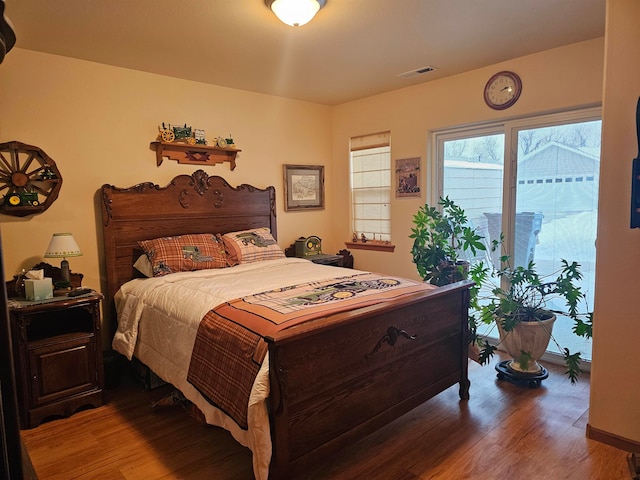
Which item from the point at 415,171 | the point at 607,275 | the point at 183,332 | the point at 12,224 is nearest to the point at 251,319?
the point at 183,332

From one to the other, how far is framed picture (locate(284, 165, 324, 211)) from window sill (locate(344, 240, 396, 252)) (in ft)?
1.83

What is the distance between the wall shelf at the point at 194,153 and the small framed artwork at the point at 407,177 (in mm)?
1591

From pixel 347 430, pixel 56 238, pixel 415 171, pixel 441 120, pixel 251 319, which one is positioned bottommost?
pixel 347 430

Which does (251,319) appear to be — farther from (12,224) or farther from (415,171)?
(415,171)

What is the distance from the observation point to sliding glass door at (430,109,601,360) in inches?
121

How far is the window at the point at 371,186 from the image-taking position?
4316 millimetres

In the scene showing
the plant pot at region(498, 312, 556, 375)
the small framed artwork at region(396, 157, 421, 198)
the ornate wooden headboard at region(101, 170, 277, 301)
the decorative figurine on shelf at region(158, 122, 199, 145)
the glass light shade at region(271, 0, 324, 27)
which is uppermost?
the glass light shade at region(271, 0, 324, 27)

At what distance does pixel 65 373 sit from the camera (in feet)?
8.63

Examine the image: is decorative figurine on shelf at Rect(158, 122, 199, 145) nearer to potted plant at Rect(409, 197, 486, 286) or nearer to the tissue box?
the tissue box

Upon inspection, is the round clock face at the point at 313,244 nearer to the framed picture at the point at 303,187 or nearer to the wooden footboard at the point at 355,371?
the framed picture at the point at 303,187

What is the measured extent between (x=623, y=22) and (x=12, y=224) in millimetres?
3771

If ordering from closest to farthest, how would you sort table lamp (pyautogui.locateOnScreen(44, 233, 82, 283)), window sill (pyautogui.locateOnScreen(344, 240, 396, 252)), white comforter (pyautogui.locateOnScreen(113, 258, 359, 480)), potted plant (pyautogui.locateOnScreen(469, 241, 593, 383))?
white comforter (pyautogui.locateOnScreen(113, 258, 359, 480))
table lamp (pyautogui.locateOnScreen(44, 233, 82, 283))
potted plant (pyautogui.locateOnScreen(469, 241, 593, 383))
window sill (pyautogui.locateOnScreen(344, 240, 396, 252))

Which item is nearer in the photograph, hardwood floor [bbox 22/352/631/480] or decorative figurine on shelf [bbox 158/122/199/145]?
hardwood floor [bbox 22/352/631/480]

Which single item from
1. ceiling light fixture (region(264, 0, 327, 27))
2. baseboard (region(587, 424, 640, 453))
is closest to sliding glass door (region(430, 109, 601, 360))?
baseboard (region(587, 424, 640, 453))
